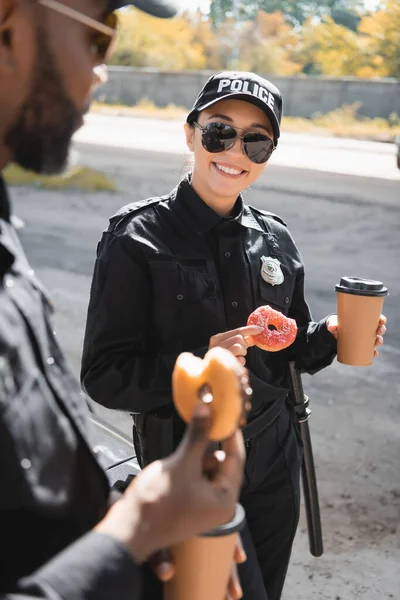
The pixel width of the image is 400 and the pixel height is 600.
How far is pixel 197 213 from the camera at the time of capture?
7.79 feet

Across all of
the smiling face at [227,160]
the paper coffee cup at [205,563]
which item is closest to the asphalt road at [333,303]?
the smiling face at [227,160]

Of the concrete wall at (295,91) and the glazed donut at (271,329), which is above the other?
the glazed donut at (271,329)

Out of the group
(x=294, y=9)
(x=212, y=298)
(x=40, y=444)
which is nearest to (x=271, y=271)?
(x=212, y=298)

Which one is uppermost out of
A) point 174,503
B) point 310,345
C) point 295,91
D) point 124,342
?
point 174,503

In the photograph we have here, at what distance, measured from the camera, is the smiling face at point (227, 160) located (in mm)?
2393

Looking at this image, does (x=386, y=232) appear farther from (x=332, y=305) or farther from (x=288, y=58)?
(x=288, y=58)

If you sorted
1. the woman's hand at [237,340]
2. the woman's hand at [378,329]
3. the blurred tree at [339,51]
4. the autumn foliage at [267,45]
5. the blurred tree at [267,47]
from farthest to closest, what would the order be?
the blurred tree at [267,47] → the blurred tree at [339,51] → the autumn foliage at [267,45] → the woman's hand at [378,329] → the woman's hand at [237,340]

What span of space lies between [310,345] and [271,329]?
39 centimetres

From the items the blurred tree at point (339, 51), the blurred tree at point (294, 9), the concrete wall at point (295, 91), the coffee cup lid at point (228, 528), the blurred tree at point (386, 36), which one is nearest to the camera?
the coffee cup lid at point (228, 528)

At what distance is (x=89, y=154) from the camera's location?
20.9 metres

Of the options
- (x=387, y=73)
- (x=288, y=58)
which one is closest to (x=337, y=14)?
(x=288, y=58)

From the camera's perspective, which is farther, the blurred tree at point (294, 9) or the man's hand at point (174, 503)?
the blurred tree at point (294, 9)

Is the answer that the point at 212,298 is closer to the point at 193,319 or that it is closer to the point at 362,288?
the point at 193,319

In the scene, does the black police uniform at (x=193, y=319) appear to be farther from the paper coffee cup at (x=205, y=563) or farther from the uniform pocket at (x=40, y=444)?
the uniform pocket at (x=40, y=444)
